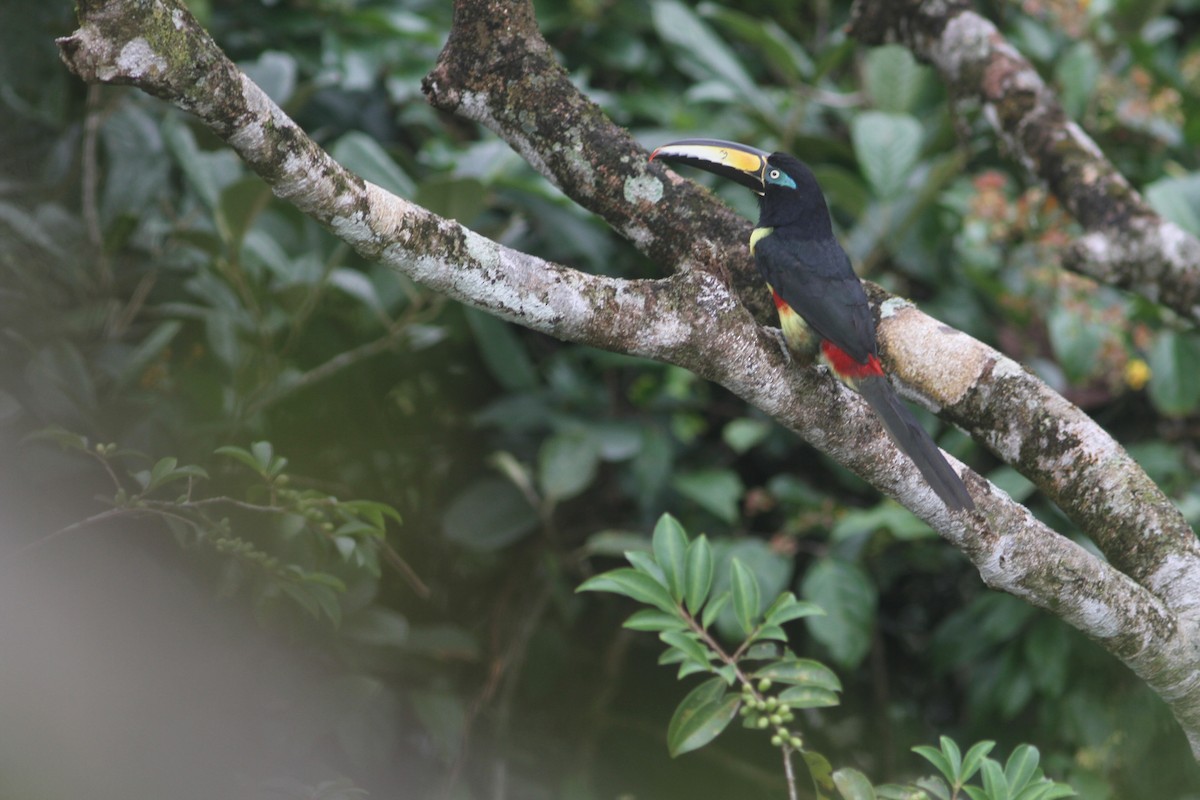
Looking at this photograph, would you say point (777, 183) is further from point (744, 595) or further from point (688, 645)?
point (688, 645)

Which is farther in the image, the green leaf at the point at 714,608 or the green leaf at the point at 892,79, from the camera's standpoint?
the green leaf at the point at 892,79

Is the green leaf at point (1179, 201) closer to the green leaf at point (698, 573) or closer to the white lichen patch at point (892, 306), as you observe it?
the white lichen patch at point (892, 306)

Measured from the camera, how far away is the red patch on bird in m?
1.87

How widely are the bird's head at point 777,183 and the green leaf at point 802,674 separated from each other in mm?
869

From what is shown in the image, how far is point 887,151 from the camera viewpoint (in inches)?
120

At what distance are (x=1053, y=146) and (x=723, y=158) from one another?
3.24 feet

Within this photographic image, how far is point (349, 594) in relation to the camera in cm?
247

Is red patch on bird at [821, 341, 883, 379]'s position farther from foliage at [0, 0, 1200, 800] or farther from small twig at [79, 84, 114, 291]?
small twig at [79, 84, 114, 291]

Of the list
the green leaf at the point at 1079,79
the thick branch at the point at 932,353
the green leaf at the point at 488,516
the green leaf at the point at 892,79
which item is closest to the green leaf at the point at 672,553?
the thick branch at the point at 932,353

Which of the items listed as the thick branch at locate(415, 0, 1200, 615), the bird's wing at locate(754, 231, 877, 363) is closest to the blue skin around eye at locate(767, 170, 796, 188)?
the bird's wing at locate(754, 231, 877, 363)

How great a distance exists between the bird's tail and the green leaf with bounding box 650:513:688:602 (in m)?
0.38

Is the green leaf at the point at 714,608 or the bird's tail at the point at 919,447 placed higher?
the bird's tail at the point at 919,447

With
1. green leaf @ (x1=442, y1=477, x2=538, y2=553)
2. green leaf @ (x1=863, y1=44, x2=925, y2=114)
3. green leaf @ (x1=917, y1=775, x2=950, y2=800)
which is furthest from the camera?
green leaf @ (x1=863, y1=44, x2=925, y2=114)

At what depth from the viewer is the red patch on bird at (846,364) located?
1.87m
